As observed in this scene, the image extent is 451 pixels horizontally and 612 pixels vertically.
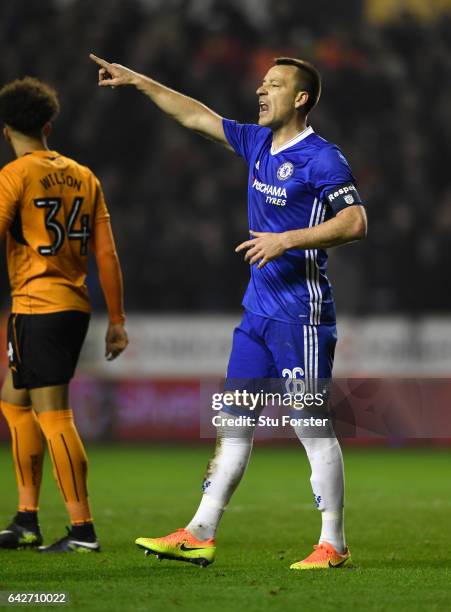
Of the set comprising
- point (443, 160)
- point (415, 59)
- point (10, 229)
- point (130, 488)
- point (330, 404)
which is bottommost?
point (130, 488)

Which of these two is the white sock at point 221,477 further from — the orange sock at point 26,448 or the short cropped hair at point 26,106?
the short cropped hair at point 26,106

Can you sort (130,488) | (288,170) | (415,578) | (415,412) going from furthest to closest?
1. (415,412)
2. (130,488)
3. (288,170)
4. (415,578)

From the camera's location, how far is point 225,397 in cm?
571

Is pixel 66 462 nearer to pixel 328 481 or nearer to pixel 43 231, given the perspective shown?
pixel 43 231

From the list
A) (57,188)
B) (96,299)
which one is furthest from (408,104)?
A: (57,188)

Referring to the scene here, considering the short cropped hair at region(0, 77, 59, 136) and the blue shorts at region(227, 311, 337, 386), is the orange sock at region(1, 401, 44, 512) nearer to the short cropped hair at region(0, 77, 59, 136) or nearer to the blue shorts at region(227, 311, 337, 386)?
the blue shorts at region(227, 311, 337, 386)

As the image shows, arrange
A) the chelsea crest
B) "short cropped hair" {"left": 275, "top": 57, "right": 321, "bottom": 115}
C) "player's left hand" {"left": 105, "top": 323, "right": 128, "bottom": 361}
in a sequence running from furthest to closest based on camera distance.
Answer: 1. "player's left hand" {"left": 105, "top": 323, "right": 128, "bottom": 361}
2. "short cropped hair" {"left": 275, "top": 57, "right": 321, "bottom": 115}
3. the chelsea crest

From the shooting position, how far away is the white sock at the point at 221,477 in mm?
5621

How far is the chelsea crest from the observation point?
5664mm

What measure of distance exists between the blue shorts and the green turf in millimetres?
819

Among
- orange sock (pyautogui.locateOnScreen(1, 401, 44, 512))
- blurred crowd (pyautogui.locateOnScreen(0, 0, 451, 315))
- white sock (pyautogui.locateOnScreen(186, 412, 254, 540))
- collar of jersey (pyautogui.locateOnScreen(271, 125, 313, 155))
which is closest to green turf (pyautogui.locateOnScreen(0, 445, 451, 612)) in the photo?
white sock (pyautogui.locateOnScreen(186, 412, 254, 540))

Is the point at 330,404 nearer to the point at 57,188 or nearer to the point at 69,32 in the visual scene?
the point at 57,188

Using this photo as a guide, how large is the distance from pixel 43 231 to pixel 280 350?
133 cm

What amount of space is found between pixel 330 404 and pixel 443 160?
51.4ft
